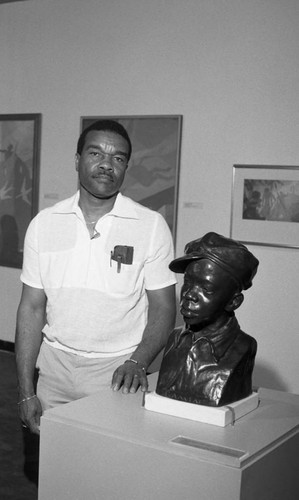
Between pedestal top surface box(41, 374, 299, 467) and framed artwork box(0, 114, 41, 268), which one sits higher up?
framed artwork box(0, 114, 41, 268)

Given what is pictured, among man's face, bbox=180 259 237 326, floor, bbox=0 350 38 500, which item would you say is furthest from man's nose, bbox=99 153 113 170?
floor, bbox=0 350 38 500

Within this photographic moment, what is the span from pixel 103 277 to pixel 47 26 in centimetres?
591

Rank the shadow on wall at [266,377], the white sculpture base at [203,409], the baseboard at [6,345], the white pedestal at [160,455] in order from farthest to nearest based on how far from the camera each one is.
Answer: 1. the baseboard at [6,345]
2. the shadow on wall at [266,377]
3. the white sculpture base at [203,409]
4. the white pedestal at [160,455]

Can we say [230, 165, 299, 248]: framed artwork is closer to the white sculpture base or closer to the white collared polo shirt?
the white collared polo shirt

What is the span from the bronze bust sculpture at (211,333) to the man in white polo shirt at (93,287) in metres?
0.37

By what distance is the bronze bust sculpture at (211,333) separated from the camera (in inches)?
110

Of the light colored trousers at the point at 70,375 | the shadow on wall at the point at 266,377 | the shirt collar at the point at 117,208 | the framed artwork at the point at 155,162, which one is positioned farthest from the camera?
the framed artwork at the point at 155,162

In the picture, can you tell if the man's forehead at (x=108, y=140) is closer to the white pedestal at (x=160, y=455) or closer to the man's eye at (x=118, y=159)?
the man's eye at (x=118, y=159)

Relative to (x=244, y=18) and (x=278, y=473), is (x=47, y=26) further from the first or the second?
(x=278, y=473)

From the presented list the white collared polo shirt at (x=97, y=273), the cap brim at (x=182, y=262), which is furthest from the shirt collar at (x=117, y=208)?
the cap brim at (x=182, y=262)

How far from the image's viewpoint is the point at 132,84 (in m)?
7.89

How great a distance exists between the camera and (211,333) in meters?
2.90

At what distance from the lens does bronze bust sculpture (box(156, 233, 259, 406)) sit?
279 cm

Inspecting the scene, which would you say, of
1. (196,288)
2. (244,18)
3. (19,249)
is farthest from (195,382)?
(19,249)
